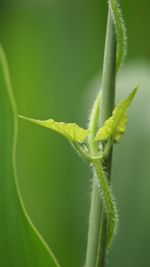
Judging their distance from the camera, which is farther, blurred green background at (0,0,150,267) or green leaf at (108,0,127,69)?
blurred green background at (0,0,150,267)

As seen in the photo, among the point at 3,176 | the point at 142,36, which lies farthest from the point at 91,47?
the point at 3,176

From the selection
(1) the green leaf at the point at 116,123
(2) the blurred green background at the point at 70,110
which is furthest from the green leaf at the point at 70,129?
(2) the blurred green background at the point at 70,110

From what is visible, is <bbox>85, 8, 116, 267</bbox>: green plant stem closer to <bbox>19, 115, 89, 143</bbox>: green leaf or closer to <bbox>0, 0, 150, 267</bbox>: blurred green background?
<bbox>19, 115, 89, 143</bbox>: green leaf

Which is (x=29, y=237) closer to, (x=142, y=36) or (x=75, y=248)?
(x=75, y=248)

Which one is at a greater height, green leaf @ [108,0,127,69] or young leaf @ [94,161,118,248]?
green leaf @ [108,0,127,69]

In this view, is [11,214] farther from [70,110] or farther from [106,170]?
[70,110]

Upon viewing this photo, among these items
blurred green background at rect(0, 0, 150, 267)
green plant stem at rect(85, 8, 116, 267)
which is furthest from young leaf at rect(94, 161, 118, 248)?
blurred green background at rect(0, 0, 150, 267)
